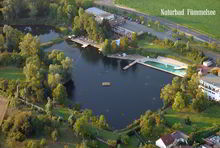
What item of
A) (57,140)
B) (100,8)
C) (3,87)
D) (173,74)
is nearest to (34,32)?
(100,8)

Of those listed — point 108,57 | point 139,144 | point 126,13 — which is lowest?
point 139,144

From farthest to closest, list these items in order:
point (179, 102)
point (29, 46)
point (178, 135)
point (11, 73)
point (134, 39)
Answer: point (134, 39)
point (29, 46)
point (11, 73)
point (179, 102)
point (178, 135)

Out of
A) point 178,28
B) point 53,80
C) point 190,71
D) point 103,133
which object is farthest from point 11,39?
point 178,28

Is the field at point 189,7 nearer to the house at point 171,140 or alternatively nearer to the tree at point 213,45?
the tree at point 213,45

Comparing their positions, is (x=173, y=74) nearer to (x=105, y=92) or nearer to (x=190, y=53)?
(x=190, y=53)

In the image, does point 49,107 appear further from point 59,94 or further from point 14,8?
point 14,8

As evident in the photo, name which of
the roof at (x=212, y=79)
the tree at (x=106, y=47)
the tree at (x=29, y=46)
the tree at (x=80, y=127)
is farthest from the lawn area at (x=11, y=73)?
the roof at (x=212, y=79)
